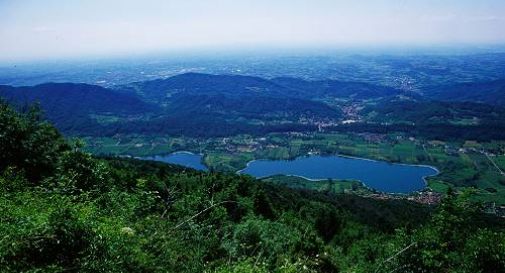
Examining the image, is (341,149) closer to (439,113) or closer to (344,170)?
(344,170)

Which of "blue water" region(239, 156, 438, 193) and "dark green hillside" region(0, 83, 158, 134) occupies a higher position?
"dark green hillside" region(0, 83, 158, 134)

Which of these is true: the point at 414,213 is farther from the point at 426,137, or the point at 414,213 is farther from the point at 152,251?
the point at 426,137

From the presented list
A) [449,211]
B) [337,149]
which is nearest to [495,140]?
[337,149]

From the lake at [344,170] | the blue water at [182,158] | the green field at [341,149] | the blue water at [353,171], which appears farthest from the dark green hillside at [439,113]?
the blue water at [182,158]

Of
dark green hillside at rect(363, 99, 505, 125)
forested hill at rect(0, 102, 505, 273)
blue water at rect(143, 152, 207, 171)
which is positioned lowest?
blue water at rect(143, 152, 207, 171)

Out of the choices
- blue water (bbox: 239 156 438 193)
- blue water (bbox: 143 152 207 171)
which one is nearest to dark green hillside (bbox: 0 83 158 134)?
blue water (bbox: 143 152 207 171)

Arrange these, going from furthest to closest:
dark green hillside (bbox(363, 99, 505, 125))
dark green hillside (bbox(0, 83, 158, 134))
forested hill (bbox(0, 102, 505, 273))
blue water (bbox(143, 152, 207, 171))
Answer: dark green hillside (bbox(0, 83, 158, 134)) → dark green hillside (bbox(363, 99, 505, 125)) → blue water (bbox(143, 152, 207, 171)) → forested hill (bbox(0, 102, 505, 273))

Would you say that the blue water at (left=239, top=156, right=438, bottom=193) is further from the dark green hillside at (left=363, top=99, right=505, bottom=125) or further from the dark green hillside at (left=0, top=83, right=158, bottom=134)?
the dark green hillside at (left=0, top=83, right=158, bottom=134)

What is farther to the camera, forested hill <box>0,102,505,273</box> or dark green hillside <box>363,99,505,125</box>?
dark green hillside <box>363,99,505,125</box>
